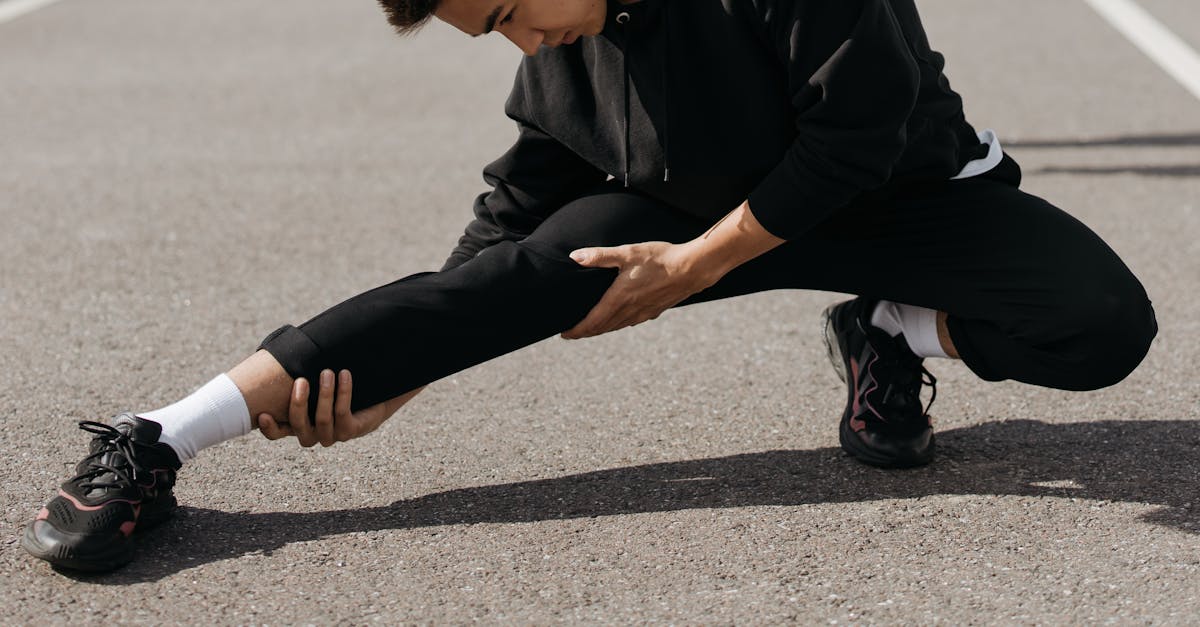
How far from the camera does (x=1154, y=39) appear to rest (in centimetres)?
879

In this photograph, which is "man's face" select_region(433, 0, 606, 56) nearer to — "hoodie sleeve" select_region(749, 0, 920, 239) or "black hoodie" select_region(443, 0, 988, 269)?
"black hoodie" select_region(443, 0, 988, 269)

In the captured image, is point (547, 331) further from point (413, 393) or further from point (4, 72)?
point (4, 72)

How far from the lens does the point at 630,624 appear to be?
8.47 feet

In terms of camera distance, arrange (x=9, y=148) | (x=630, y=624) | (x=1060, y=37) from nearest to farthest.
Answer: (x=630, y=624) < (x=9, y=148) < (x=1060, y=37)

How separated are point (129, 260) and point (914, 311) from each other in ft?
9.15

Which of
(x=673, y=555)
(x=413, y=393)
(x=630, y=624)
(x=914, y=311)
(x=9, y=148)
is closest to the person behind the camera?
(x=630, y=624)

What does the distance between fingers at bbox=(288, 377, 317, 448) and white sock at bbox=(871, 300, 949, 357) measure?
122 centimetres

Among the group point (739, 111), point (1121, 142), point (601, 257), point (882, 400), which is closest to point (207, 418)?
point (601, 257)

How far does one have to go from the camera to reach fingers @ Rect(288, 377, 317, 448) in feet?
9.32

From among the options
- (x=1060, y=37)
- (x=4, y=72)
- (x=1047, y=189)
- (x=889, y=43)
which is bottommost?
(x=1060, y=37)

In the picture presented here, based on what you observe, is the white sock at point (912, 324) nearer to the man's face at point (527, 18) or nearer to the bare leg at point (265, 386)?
the man's face at point (527, 18)

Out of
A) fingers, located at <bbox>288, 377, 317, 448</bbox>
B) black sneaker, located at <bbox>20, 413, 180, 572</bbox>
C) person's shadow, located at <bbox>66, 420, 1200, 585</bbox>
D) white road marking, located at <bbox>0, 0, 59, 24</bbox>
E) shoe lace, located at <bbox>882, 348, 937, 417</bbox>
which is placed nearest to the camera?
black sneaker, located at <bbox>20, 413, 180, 572</bbox>

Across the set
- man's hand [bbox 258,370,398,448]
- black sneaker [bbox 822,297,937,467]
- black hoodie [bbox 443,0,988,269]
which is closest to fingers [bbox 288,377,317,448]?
man's hand [bbox 258,370,398,448]

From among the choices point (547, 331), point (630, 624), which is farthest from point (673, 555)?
point (547, 331)
